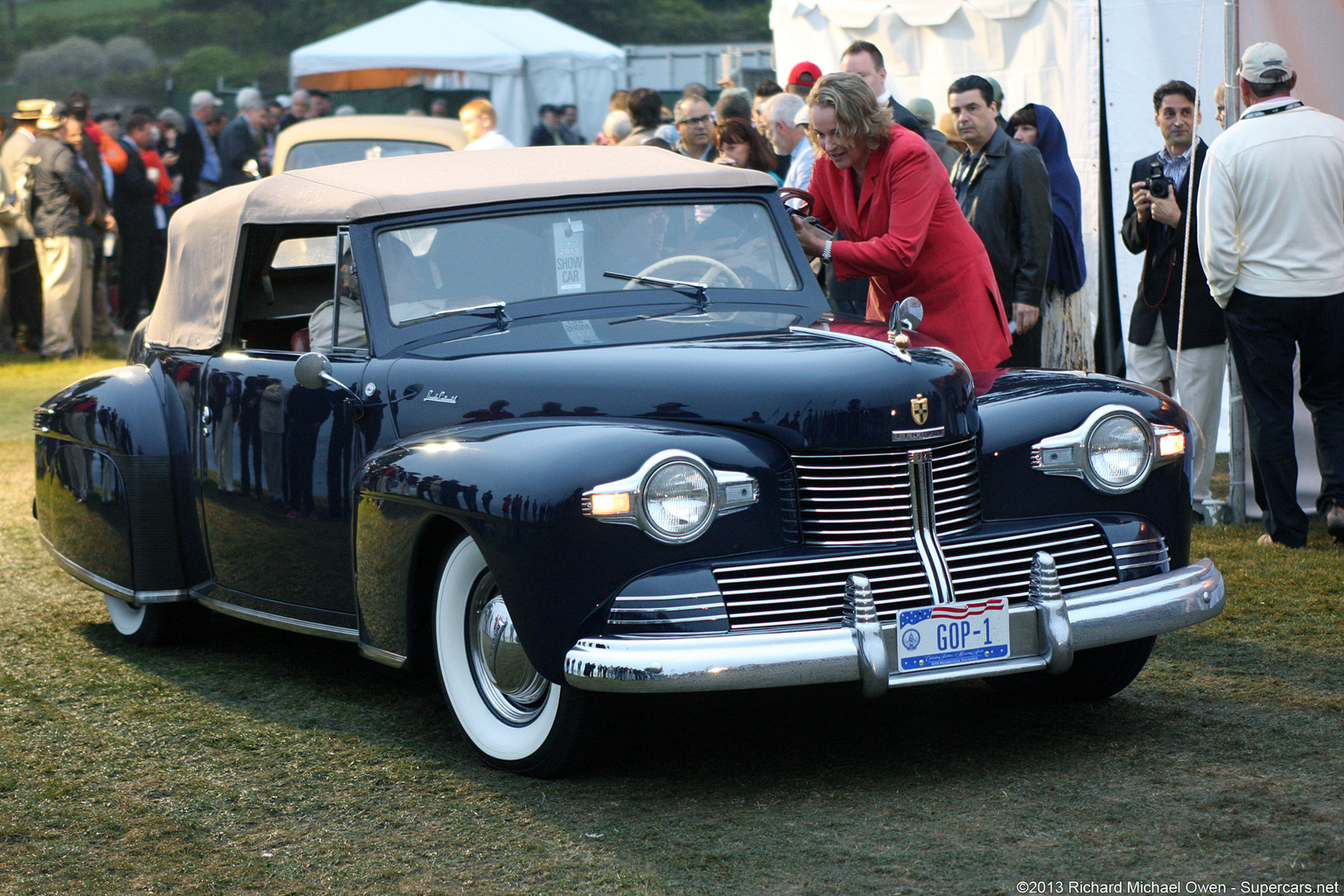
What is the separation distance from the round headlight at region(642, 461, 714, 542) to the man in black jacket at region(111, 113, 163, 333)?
13.9m

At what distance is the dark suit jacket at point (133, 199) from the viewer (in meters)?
16.2

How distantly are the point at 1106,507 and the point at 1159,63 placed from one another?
5.25 meters

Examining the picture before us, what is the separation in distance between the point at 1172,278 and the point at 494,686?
15.0ft

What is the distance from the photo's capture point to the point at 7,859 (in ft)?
11.9

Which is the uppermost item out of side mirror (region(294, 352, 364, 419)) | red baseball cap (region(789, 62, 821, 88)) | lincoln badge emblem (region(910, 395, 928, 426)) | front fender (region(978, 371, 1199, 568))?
red baseball cap (region(789, 62, 821, 88))

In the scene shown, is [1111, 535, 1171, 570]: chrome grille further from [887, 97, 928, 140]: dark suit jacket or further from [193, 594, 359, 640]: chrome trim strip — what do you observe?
[887, 97, 928, 140]: dark suit jacket

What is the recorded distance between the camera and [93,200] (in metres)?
15.0

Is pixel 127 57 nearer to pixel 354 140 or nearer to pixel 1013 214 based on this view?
pixel 354 140

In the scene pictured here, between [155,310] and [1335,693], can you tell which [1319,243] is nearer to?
[1335,693]

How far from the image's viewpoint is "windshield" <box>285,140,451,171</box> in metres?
13.2

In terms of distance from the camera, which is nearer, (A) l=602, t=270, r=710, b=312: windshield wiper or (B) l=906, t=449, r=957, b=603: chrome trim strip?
(B) l=906, t=449, r=957, b=603: chrome trim strip

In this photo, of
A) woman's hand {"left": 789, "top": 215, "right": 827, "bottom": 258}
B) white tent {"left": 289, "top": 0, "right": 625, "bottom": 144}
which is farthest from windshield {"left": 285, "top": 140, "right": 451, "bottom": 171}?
white tent {"left": 289, "top": 0, "right": 625, "bottom": 144}

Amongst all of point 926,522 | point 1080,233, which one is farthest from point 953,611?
point 1080,233

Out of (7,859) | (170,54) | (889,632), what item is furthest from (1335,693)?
(170,54)
